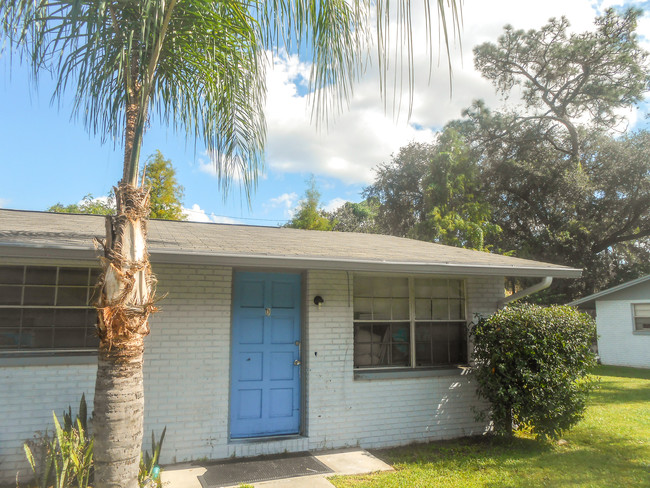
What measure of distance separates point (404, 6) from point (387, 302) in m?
6.11

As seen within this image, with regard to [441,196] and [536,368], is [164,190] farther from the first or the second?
[536,368]

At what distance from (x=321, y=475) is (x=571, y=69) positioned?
25.2 m

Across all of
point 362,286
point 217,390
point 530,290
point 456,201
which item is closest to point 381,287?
point 362,286

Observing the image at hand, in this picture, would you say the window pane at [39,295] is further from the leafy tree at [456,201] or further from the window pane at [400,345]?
the leafy tree at [456,201]

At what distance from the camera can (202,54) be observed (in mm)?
4133

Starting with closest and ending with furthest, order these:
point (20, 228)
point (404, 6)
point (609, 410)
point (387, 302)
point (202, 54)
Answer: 1. point (404, 6)
2. point (202, 54)
3. point (20, 228)
4. point (387, 302)
5. point (609, 410)

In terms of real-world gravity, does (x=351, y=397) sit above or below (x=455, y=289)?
below

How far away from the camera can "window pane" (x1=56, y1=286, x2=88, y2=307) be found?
556cm

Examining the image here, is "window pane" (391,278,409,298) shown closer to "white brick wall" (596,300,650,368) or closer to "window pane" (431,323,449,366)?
"window pane" (431,323,449,366)

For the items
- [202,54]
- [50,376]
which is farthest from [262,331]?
[202,54]

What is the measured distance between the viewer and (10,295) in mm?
5367

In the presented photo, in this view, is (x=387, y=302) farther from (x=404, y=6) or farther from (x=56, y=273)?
(x=404, y=6)

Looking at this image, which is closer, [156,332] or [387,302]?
[156,332]

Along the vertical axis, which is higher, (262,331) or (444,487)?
(262,331)
